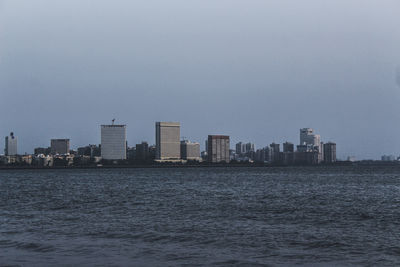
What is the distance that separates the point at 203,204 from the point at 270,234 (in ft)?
61.9

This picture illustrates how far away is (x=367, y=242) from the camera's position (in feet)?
79.6

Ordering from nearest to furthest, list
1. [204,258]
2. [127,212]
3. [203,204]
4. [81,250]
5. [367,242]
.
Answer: [204,258], [81,250], [367,242], [127,212], [203,204]

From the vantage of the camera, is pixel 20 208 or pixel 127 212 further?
pixel 20 208

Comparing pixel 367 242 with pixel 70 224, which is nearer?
pixel 367 242

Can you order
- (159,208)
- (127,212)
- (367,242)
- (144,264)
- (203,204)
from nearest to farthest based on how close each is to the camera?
(144,264), (367,242), (127,212), (159,208), (203,204)

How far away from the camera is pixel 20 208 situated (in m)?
42.5

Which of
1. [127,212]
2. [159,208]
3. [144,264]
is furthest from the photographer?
[159,208]

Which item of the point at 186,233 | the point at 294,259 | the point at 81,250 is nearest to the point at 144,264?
the point at 81,250

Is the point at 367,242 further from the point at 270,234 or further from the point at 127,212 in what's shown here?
the point at 127,212

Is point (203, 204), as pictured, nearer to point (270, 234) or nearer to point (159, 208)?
point (159, 208)

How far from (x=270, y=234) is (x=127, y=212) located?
47.8 feet

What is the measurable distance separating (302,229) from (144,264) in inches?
485

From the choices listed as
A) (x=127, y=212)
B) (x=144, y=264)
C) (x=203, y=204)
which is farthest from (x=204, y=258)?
(x=203, y=204)

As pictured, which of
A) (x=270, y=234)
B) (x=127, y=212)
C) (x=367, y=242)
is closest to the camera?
(x=367, y=242)
